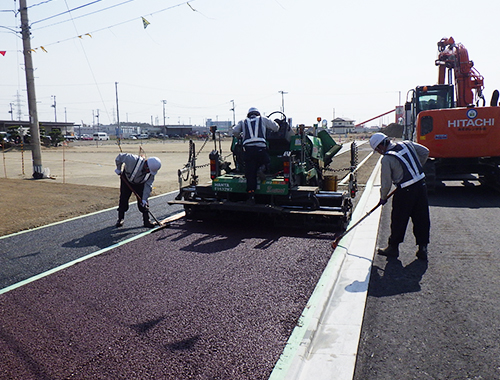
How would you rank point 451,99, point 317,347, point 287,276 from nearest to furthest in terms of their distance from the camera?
point 317,347 < point 287,276 < point 451,99

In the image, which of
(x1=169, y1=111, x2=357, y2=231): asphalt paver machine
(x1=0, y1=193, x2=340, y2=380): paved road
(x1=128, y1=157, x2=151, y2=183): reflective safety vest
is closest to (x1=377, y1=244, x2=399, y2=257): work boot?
(x1=0, y1=193, x2=340, y2=380): paved road

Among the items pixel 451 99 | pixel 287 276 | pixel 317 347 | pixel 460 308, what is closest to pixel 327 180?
pixel 287 276

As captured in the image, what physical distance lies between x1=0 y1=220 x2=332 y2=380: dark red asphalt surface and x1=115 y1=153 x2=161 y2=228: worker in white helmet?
142 cm

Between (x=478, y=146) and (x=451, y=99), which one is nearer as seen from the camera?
(x=478, y=146)

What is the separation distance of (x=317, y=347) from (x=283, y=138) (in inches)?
222

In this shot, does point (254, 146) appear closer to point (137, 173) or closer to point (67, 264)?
point (137, 173)

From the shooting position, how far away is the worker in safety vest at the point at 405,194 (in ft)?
18.8

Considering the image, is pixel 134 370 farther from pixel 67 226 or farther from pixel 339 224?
pixel 67 226

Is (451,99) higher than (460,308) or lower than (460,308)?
higher

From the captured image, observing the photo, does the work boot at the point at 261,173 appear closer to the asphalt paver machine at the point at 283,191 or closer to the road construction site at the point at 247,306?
the asphalt paver machine at the point at 283,191

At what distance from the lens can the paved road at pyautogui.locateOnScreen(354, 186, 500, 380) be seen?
125 inches

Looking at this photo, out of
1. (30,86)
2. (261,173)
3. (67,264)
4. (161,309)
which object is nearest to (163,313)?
(161,309)

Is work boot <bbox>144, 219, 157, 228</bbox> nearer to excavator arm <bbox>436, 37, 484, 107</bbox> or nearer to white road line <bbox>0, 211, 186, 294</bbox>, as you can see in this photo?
white road line <bbox>0, 211, 186, 294</bbox>

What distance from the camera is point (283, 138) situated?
28.3 ft
